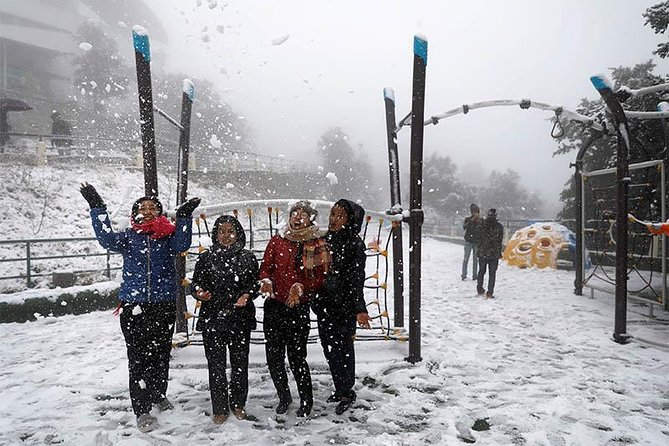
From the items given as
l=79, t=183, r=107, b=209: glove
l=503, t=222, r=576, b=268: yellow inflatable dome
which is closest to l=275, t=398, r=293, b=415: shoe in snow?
l=79, t=183, r=107, b=209: glove

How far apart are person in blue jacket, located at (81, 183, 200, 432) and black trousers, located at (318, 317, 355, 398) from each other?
4.18 feet

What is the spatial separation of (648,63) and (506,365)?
1607 centimetres

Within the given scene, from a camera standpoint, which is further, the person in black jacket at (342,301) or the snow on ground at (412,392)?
the person in black jacket at (342,301)

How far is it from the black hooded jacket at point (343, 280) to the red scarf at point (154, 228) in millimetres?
1308

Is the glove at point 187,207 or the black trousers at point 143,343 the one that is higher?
the glove at point 187,207

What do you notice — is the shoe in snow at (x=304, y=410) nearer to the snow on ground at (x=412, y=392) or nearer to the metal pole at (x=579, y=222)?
the snow on ground at (x=412, y=392)

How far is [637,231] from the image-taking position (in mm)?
7750

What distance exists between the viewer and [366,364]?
418cm

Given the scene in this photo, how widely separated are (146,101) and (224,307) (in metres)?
2.39

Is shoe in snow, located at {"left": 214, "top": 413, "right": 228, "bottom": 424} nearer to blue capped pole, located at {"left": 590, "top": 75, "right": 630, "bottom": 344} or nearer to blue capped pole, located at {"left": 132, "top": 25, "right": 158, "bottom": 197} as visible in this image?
blue capped pole, located at {"left": 132, "top": 25, "right": 158, "bottom": 197}

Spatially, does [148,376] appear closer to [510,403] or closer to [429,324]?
[510,403]

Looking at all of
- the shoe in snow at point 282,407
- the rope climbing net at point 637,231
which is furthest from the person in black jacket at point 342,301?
the rope climbing net at point 637,231

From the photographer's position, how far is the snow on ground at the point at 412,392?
285 centimetres

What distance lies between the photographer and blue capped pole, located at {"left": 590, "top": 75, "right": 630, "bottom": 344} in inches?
189
